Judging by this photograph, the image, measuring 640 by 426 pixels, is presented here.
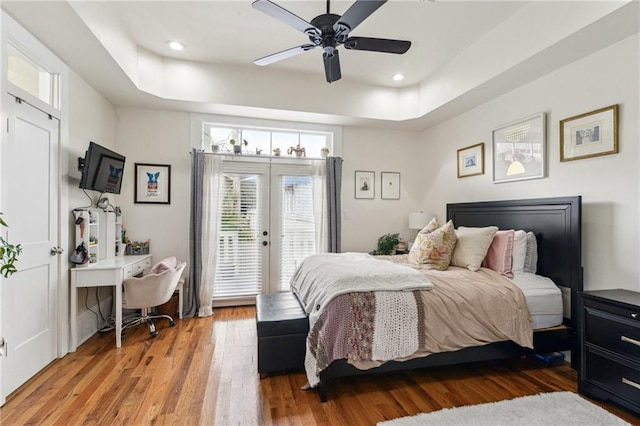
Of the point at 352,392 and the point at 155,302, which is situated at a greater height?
the point at 155,302

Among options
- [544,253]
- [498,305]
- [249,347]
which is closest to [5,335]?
[249,347]

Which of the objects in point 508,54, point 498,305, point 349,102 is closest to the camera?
point 498,305

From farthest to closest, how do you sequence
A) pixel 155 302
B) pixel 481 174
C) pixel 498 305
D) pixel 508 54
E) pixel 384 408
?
1. pixel 481 174
2. pixel 155 302
3. pixel 508 54
4. pixel 498 305
5. pixel 384 408

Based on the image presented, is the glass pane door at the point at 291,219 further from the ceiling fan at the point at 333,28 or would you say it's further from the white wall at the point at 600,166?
the white wall at the point at 600,166

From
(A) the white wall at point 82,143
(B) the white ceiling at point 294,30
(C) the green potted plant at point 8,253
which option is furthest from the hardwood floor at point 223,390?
(B) the white ceiling at point 294,30

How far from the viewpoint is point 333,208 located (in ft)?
15.3

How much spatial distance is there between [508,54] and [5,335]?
4886 millimetres

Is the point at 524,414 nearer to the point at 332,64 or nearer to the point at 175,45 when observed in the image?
the point at 332,64

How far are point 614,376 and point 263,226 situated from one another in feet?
12.8

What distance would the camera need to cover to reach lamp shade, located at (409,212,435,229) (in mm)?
4566

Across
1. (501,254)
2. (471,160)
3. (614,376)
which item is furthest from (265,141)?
(614,376)

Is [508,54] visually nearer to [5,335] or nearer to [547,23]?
[547,23]

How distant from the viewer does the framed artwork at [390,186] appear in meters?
5.09

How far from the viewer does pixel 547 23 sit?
2611mm
